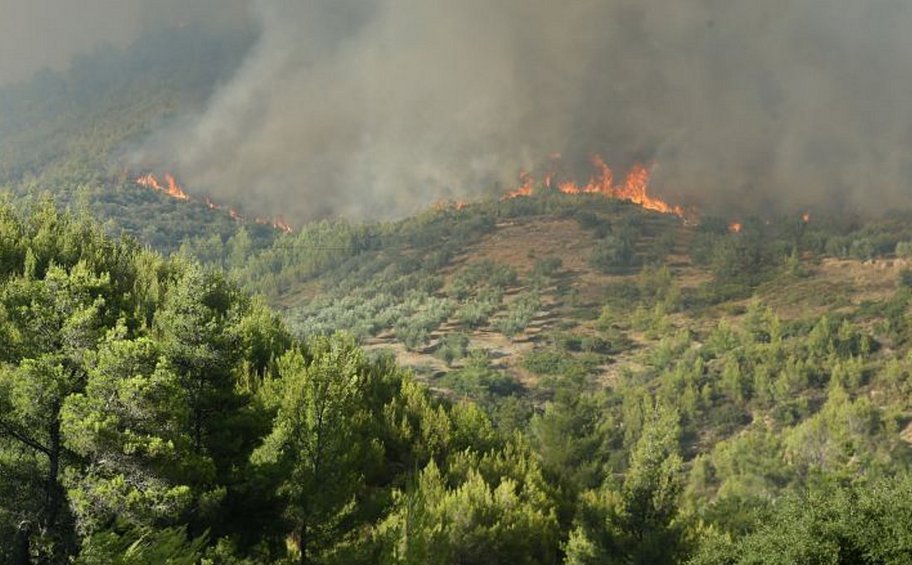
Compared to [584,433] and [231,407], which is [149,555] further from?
[584,433]

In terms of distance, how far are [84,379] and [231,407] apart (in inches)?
420

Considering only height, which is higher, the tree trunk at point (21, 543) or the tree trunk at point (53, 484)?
the tree trunk at point (53, 484)

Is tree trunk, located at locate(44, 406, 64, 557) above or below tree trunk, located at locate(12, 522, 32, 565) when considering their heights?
above

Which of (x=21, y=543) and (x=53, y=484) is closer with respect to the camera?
(x=53, y=484)

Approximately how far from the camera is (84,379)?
2236 cm

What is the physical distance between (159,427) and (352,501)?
14021mm

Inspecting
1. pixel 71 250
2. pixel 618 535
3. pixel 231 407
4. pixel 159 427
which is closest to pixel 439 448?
pixel 618 535

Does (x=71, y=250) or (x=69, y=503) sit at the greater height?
(x=71, y=250)

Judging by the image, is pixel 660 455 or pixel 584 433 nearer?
pixel 660 455

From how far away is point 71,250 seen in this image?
60.3 meters

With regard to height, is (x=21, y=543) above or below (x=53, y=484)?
A: below

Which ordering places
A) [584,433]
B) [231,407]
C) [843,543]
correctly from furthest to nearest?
[584,433], [843,543], [231,407]

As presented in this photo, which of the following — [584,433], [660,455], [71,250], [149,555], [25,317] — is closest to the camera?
[149,555]

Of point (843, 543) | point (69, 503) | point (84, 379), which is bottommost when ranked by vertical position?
point (843, 543)
